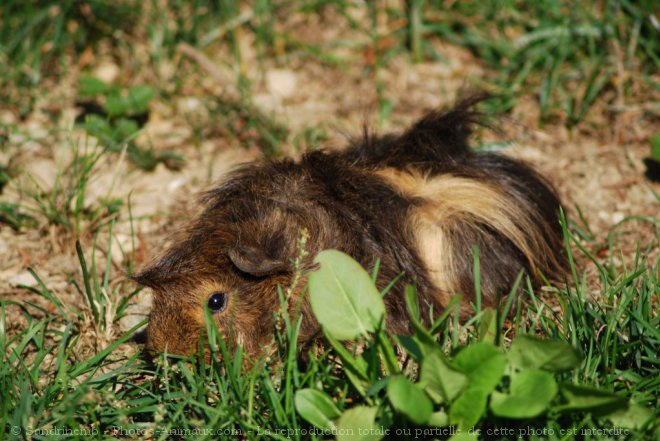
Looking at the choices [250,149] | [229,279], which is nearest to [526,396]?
[229,279]

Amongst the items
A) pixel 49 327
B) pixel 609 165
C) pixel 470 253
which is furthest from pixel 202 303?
pixel 609 165

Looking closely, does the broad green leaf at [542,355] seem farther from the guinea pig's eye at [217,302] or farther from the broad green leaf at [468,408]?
the guinea pig's eye at [217,302]

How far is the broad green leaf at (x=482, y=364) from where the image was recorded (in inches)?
79.4

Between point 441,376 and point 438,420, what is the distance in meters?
0.15

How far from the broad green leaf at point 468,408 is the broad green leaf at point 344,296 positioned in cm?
37

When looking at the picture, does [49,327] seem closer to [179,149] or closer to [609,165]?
[179,149]

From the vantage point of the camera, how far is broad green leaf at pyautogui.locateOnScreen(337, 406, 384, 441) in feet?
7.03

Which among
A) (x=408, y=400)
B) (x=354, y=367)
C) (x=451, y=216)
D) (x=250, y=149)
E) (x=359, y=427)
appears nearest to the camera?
(x=408, y=400)

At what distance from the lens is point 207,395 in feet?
8.19

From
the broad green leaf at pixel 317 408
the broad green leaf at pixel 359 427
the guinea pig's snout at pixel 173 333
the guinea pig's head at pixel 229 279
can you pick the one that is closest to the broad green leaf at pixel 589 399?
the broad green leaf at pixel 359 427

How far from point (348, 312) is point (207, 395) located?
0.59 m

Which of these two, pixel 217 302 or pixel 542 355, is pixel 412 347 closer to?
pixel 542 355

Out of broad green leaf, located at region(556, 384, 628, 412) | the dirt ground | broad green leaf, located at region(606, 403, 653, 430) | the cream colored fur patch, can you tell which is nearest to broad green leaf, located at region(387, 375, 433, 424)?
broad green leaf, located at region(556, 384, 628, 412)

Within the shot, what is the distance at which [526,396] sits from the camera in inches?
80.0
